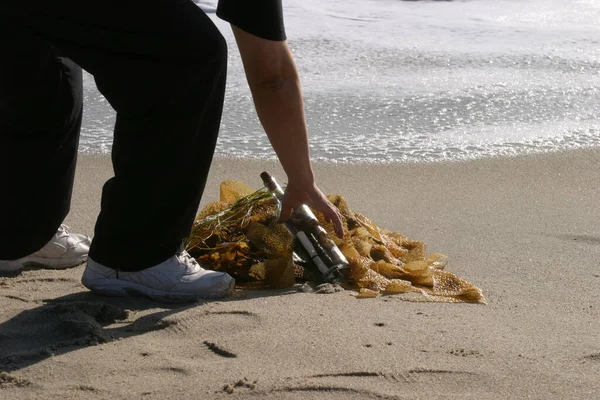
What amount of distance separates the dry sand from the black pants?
279mm

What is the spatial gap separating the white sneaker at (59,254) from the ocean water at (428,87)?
189cm

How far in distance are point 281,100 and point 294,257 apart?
680 millimetres

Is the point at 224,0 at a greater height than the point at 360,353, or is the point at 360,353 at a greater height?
the point at 224,0

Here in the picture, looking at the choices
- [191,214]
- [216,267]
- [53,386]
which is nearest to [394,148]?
[216,267]

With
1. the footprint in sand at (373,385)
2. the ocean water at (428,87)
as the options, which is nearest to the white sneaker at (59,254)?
the footprint in sand at (373,385)

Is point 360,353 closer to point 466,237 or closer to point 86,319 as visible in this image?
point 86,319

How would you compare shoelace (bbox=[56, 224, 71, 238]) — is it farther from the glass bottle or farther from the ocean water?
the ocean water

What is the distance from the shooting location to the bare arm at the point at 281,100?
2.54 meters

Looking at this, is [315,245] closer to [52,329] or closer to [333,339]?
[333,339]

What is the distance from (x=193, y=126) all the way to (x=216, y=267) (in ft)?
2.27

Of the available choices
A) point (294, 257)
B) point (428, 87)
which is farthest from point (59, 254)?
point (428, 87)

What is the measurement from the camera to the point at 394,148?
17.0 ft

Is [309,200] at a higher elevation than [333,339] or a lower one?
higher

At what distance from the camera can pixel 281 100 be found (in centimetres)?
262
